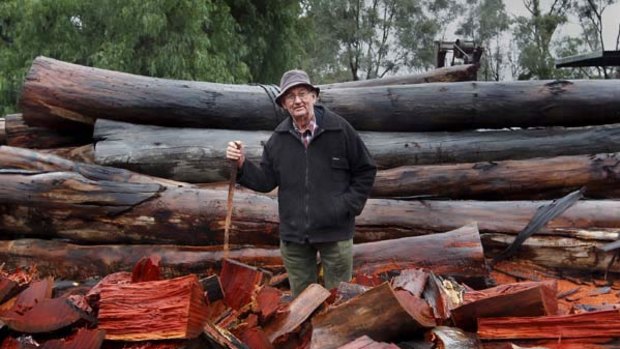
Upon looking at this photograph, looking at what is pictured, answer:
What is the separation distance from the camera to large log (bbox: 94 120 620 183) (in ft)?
20.4

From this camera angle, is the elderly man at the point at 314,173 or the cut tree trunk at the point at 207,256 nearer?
the elderly man at the point at 314,173

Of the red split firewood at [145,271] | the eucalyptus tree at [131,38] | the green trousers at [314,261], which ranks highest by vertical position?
the eucalyptus tree at [131,38]

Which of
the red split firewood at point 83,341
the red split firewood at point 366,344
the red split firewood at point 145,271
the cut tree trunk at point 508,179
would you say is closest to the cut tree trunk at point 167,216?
the cut tree trunk at point 508,179

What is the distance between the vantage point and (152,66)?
14742 millimetres

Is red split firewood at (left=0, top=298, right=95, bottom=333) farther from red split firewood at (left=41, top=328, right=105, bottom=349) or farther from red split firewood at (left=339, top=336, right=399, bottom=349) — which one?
red split firewood at (left=339, top=336, right=399, bottom=349)

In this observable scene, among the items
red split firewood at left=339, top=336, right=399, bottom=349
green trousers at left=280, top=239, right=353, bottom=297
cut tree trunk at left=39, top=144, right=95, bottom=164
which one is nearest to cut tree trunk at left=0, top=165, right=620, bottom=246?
cut tree trunk at left=39, top=144, right=95, bottom=164

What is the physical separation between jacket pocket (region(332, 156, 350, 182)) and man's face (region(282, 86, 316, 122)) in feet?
1.08

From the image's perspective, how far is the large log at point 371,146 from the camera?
244 inches

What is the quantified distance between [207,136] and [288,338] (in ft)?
12.9

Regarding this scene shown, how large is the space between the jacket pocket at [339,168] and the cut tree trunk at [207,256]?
175cm

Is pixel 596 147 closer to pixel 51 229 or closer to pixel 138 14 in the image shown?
pixel 51 229

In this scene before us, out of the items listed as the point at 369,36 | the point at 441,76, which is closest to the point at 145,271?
the point at 441,76

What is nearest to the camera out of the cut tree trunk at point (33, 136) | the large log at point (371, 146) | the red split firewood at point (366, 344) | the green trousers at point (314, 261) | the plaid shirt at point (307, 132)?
the red split firewood at point (366, 344)

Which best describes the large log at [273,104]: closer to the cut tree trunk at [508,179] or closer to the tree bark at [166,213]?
the cut tree trunk at [508,179]
